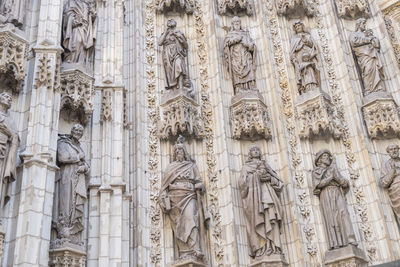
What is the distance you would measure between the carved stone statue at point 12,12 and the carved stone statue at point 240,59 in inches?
164

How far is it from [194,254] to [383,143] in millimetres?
4381

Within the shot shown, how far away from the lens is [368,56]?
38.2ft

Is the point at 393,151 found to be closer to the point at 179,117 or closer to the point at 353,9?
the point at 353,9

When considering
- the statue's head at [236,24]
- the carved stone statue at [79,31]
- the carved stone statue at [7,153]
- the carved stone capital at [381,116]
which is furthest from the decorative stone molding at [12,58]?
the carved stone capital at [381,116]

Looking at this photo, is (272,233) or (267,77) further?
(267,77)

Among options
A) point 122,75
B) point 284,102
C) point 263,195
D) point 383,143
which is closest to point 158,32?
point 122,75

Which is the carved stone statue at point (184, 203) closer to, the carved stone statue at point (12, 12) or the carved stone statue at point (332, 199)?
the carved stone statue at point (332, 199)

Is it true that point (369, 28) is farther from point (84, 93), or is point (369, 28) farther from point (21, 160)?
point (21, 160)

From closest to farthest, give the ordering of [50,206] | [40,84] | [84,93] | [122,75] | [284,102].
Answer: [50,206], [40,84], [84,93], [122,75], [284,102]

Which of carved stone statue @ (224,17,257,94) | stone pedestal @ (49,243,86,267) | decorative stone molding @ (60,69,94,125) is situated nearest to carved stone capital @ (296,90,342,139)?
carved stone statue @ (224,17,257,94)

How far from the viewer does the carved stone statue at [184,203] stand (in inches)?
371

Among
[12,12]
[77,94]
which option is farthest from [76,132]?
[12,12]

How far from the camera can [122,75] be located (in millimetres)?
10383

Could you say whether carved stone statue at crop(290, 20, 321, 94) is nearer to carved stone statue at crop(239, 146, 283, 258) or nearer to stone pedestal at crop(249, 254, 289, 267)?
carved stone statue at crop(239, 146, 283, 258)
